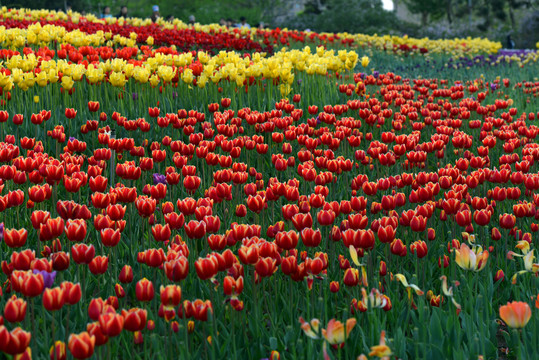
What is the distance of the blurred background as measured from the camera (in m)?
33.6

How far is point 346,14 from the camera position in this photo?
1390 inches

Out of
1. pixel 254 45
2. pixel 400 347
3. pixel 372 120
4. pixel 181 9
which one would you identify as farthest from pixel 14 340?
pixel 181 9

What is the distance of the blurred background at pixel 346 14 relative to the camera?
3356 centimetres

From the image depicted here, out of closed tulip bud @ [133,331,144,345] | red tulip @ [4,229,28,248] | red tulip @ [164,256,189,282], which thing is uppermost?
red tulip @ [4,229,28,248]

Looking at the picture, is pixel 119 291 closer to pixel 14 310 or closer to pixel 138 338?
pixel 138 338

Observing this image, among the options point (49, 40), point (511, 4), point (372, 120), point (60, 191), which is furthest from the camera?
point (511, 4)

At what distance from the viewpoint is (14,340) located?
1.90 m

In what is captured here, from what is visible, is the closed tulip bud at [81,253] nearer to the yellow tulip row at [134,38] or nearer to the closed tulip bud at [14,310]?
the closed tulip bud at [14,310]

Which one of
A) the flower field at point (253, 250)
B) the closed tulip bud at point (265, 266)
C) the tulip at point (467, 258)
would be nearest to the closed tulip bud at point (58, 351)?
the flower field at point (253, 250)

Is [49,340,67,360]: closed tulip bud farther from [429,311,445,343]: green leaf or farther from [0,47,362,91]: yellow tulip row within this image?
[0,47,362,91]: yellow tulip row

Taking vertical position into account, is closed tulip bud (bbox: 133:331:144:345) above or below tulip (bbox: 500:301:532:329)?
below

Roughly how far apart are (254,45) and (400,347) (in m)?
13.5

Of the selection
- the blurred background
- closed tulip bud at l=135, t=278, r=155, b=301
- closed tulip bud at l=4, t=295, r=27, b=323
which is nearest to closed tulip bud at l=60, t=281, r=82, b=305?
closed tulip bud at l=4, t=295, r=27, b=323

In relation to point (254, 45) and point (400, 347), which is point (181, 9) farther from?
point (400, 347)
